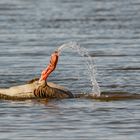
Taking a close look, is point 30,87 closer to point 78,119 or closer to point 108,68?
point 78,119

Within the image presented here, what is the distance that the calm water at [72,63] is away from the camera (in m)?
13.8

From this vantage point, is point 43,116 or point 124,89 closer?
point 43,116

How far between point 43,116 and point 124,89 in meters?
3.36

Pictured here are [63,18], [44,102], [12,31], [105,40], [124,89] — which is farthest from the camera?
[63,18]

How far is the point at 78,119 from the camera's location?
1456 centimetres

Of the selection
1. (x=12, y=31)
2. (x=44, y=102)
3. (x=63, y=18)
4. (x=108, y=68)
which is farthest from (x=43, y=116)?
(x=63, y=18)

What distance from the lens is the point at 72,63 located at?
22.2m

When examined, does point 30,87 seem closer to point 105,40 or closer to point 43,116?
point 43,116

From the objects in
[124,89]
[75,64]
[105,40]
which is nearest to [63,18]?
[105,40]

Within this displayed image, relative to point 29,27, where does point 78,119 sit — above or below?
below

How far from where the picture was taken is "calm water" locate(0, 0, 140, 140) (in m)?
13.8

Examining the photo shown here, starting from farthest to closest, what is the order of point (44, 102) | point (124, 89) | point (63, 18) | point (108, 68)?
point (63, 18) → point (108, 68) → point (124, 89) → point (44, 102)

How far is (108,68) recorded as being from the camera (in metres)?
21.1

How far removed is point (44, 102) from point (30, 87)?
35cm
